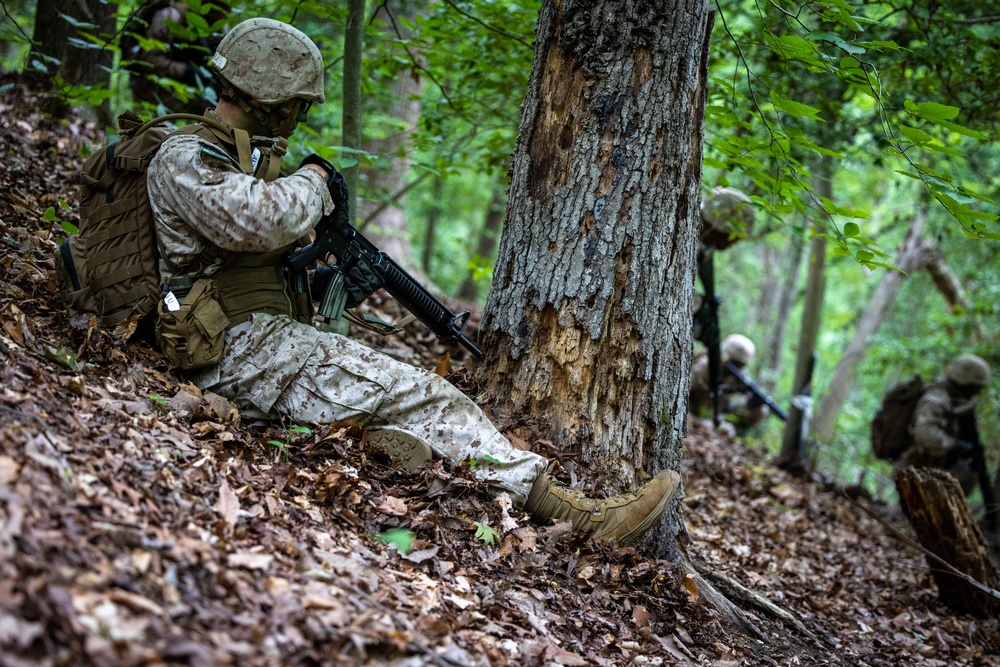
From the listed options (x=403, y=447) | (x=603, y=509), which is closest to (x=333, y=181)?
(x=403, y=447)

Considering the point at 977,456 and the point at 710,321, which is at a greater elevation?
the point at 710,321

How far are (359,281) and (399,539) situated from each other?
140cm

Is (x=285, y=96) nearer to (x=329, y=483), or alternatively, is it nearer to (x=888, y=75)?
(x=329, y=483)

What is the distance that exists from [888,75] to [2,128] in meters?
7.17

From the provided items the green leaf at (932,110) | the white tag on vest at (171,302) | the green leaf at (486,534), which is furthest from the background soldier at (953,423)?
the white tag on vest at (171,302)

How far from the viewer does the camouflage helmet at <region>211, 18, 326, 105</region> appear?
3504mm

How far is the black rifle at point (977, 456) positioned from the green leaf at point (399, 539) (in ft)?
29.2

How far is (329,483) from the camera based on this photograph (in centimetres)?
310

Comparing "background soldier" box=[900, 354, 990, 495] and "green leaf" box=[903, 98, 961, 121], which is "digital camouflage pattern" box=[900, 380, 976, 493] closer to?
"background soldier" box=[900, 354, 990, 495]

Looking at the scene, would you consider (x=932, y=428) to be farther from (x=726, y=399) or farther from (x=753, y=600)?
(x=753, y=600)

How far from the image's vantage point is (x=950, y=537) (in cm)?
575

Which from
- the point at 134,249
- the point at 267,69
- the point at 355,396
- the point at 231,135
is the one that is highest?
the point at 267,69

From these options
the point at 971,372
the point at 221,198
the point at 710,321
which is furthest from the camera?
the point at 971,372

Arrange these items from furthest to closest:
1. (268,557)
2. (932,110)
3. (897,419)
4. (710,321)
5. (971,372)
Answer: (897,419), (971,372), (710,321), (932,110), (268,557)
